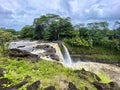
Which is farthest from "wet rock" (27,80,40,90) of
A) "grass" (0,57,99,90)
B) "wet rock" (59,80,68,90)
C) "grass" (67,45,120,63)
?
"grass" (67,45,120,63)

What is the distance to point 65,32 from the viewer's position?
40.2 meters

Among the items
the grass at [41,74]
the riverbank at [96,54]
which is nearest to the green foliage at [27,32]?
the riverbank at [96,54]

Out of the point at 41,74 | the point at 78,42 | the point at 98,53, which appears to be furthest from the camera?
the point at 98,53

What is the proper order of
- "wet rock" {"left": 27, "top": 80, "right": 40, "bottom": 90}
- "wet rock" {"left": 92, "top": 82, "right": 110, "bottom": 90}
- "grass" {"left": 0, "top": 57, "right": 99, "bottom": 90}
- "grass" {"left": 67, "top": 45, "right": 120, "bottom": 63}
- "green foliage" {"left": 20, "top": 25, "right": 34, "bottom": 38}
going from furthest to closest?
"green foliage" {"left": 20, "top": 25, "right": 34, "bottom": 38}
"grass" {"left": 67, "top": 45, "right": 120, "bottom": 63}
"wet rock" {"left": 92, "top": 82, "right": 110, "bottom": 90}
"grass" {"left": 0, "top": 57, "right": 99, "bottom": 90}
"wet rock" {"left": 27, "top": 80, "right": 40, "bottom": 90}

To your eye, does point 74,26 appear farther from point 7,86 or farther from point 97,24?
point 7,86

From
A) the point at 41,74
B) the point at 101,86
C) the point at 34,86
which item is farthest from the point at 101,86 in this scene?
the point at 34,86

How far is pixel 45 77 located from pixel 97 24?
41017 millimetres

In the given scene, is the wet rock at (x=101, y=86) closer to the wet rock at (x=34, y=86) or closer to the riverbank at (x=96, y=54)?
the wet rock at (x=34, y=86)

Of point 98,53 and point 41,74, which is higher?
point 41,74

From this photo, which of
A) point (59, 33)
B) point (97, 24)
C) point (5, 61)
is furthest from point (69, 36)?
point (5, 61)

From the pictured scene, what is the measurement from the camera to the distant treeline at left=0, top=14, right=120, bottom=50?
39.7 meters

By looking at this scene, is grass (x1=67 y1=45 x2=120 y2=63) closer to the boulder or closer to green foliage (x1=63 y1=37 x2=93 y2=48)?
green foliage (x1=63 y1=37 x2=93 y2=48)

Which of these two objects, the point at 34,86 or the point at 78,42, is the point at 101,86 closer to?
the point at 34,86

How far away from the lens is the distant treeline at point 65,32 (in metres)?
39.7
